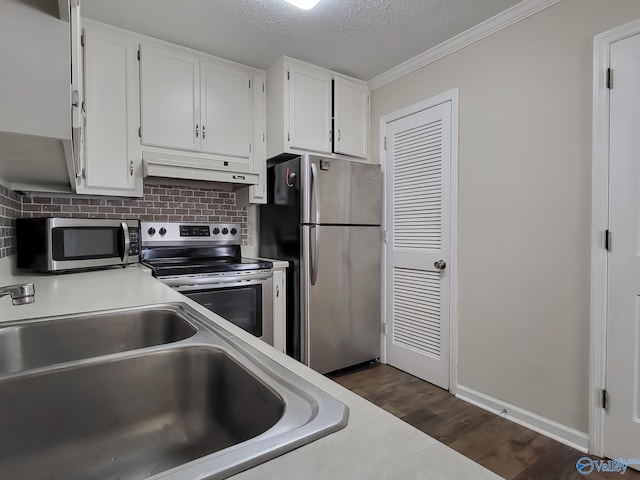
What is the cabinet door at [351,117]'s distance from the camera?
2891 millimetres

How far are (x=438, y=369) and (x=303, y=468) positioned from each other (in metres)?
2.40

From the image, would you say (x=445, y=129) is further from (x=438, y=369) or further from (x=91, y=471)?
(x=91, y=471)

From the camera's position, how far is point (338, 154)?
2926 millimetres

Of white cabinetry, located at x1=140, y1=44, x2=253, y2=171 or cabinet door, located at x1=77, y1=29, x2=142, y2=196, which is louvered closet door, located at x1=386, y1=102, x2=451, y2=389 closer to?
white cabinetry, located at x1=140, y1=44, x2=253, y2=171

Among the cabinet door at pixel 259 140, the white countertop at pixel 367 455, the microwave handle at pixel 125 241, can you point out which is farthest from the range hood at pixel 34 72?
the cabinet door at pixel 259 140

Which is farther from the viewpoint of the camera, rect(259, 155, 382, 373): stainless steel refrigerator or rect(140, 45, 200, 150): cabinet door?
rect(259, 155, 382, 373): stainless steel refrigerator

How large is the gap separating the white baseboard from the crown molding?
2280 mm

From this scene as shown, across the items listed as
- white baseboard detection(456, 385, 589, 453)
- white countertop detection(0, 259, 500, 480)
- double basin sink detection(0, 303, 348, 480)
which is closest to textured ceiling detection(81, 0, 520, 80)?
double basin sink detection(0, 303, 348, 480)

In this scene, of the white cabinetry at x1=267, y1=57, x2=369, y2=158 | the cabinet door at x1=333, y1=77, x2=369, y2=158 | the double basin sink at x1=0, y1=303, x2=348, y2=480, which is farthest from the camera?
the cabinet door at x1=333, y1=77, x2=369, y2=158

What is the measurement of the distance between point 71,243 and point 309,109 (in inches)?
73.9

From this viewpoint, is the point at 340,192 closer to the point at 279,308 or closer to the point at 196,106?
the point at 279,308

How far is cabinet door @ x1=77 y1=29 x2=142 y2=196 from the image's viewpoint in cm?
216

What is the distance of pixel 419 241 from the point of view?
2.62 m

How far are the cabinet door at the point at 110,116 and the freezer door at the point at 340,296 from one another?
1.29m
